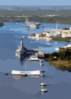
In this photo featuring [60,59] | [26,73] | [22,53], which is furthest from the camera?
[22,53]

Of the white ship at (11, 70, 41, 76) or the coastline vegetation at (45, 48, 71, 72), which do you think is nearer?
the white ship at (11, 70, 41, 76)

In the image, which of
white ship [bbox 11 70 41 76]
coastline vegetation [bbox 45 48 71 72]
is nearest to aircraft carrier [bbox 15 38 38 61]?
coastline vegetation [bbox 45 48 71 72]

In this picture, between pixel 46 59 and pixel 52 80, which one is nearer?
pixel 52 80

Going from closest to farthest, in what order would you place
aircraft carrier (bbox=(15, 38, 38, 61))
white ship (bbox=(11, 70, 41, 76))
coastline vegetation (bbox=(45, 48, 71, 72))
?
white ship (bbox=(11, 70, 41, 76)), coastline vegetation (bbox=(45, 48, 71, 72)), aircraft carrier (bbox=(15, 38, 38, 61))

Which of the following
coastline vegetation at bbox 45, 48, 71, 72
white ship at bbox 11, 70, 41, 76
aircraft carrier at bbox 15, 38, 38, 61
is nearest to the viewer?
white ship at bbox 11, 70, 41, 76

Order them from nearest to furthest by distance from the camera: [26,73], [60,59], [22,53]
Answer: [26,73], [60,59], [22,53]

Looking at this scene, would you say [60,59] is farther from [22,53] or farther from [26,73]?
[26,73]

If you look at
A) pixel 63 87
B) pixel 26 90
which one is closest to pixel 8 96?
pixel 26 90

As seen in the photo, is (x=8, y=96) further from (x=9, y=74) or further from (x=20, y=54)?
(x=20, y=54)

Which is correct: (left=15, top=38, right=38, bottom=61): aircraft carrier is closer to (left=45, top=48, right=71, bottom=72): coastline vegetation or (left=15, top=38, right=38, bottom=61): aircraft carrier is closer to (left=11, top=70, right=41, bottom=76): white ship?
(left=45, top=48, right=71, bottom=72): coastline vegetation

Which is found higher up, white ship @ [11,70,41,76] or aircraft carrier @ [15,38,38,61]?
aircraft carrier @ [15,38,38,61]

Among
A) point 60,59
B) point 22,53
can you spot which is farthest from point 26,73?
point 22,53
